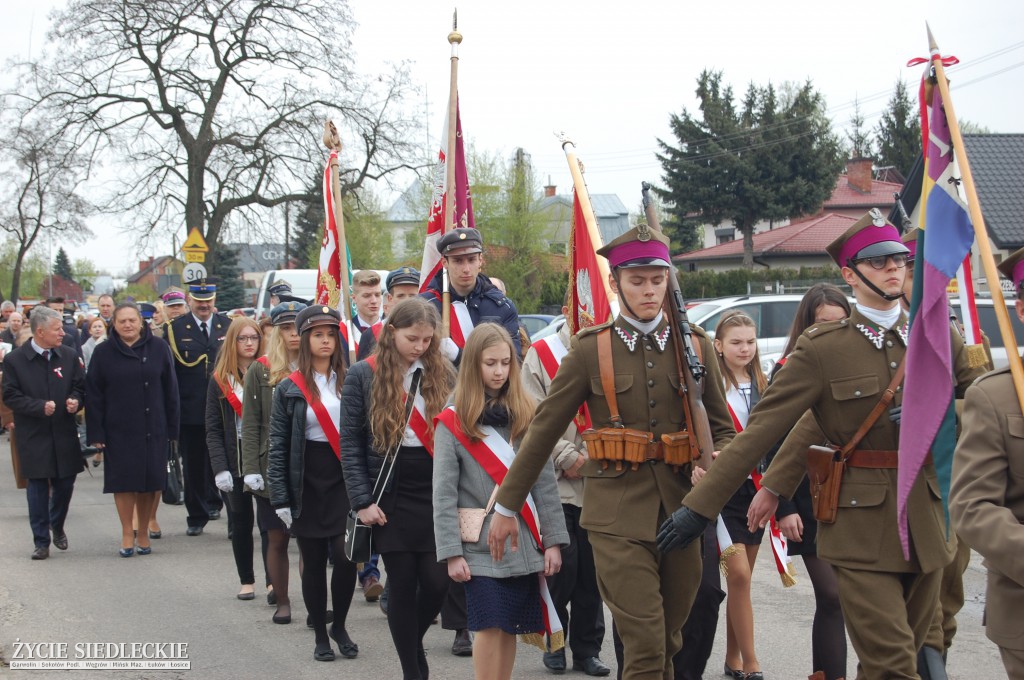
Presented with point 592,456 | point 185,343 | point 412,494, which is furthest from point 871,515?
point 185,343

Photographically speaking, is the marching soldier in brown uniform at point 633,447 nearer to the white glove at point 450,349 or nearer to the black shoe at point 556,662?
the black shoe at point 556,662

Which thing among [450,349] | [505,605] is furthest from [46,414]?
[505,605]

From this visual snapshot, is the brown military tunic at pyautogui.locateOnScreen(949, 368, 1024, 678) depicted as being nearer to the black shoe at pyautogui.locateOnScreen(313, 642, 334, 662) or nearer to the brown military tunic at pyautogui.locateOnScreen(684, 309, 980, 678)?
the brown military tunic at pyautogui.locateOnScreen(684, 309, 980, 678)

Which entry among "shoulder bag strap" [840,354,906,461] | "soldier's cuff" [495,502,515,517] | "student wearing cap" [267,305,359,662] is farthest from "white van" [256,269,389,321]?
"shoulder bag strap" [840,354,906,461]

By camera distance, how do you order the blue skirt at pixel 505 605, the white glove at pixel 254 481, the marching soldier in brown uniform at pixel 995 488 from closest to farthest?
the marching soldier in brown uniform at pixel 995 488 < the blue skirt at pixel 505 605 < the white glove at pixel 254 481

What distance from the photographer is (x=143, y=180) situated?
99.6 feet

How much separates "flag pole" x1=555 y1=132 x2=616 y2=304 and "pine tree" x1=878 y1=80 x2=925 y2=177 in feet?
206

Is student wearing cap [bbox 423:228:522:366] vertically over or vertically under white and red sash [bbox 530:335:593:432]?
over

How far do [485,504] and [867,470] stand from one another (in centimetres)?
177

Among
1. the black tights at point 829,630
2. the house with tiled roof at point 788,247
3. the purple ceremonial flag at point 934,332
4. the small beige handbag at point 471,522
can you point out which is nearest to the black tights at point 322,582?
the small beige handbag at point 471,522

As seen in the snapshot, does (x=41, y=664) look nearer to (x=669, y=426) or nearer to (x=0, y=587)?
(x=0, y=587)

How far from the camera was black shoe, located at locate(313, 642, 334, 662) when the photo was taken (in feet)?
21.5

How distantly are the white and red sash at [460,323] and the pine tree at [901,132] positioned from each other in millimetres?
62279

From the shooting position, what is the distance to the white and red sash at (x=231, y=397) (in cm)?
887
